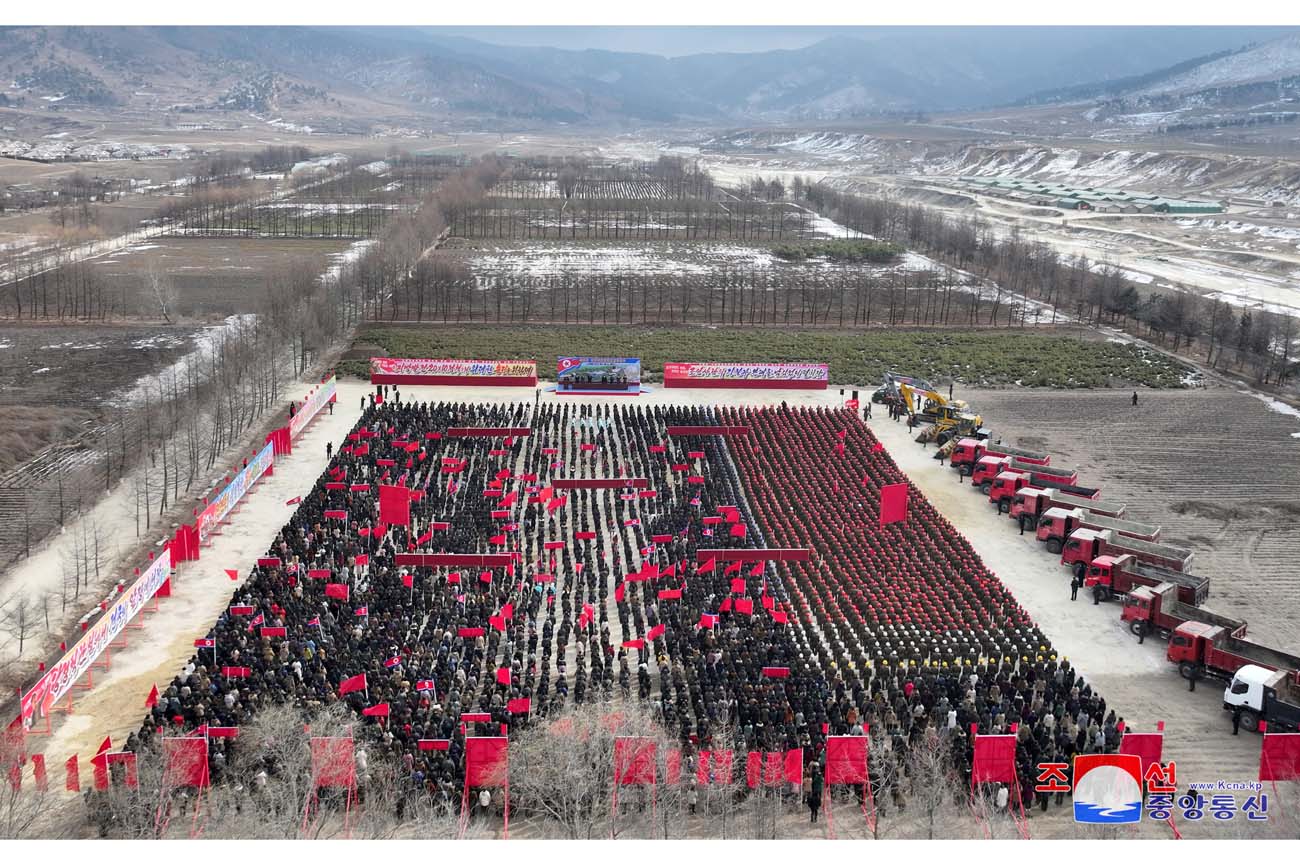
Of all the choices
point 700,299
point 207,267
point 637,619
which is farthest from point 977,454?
point 207,267

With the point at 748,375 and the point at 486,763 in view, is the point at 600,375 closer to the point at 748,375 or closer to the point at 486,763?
the point at 748,375

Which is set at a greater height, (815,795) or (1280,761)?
(1280,761)

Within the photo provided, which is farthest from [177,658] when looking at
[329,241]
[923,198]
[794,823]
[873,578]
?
[923,198]

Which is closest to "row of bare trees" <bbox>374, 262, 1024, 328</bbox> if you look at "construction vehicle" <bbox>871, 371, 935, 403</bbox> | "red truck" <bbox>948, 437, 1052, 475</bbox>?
"construction vehicle" <bbox>871, 371, 935, 403</bbox>

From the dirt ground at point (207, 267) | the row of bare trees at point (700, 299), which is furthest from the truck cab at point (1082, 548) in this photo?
the dirt ground at point (207, 267)

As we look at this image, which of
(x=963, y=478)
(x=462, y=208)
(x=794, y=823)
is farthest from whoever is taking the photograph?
(x=462, y=208)

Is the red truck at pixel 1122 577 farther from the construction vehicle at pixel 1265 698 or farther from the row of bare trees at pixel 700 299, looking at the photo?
the row of bare trees at pixel 700 299

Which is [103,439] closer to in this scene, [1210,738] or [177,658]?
[177,658]
